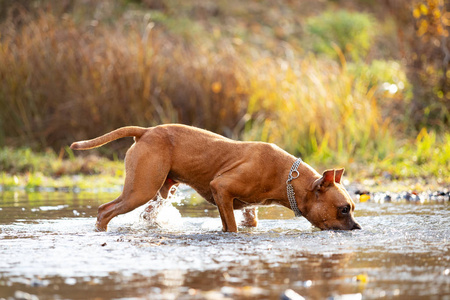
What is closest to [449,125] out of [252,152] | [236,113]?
[236,113]

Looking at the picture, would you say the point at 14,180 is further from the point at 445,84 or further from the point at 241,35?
the point at 241,35

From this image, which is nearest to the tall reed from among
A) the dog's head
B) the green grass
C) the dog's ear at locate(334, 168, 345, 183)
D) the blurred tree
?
the green grass

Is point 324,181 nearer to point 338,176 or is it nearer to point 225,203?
point 338,176

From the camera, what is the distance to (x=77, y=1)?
18453mm

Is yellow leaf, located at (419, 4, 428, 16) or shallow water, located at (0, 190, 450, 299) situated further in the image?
yellow leaf, located at (419, 4, 428, 16)

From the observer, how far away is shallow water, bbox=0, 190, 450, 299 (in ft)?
14.2

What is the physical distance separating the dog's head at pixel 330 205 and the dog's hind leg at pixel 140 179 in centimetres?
145

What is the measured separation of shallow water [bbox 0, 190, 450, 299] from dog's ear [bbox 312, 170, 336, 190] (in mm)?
434

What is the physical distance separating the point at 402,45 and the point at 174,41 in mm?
5213

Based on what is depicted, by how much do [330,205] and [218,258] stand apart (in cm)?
184

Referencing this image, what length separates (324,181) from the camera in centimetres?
680

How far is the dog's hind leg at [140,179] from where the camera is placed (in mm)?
6992

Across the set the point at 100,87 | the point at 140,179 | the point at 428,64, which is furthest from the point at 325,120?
the point at 140,179

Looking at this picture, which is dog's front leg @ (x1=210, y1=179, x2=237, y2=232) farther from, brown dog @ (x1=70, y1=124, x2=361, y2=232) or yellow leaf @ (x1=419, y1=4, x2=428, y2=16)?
yellow leaf @ (x1=419, y1=4, x2=428, y2=16)
